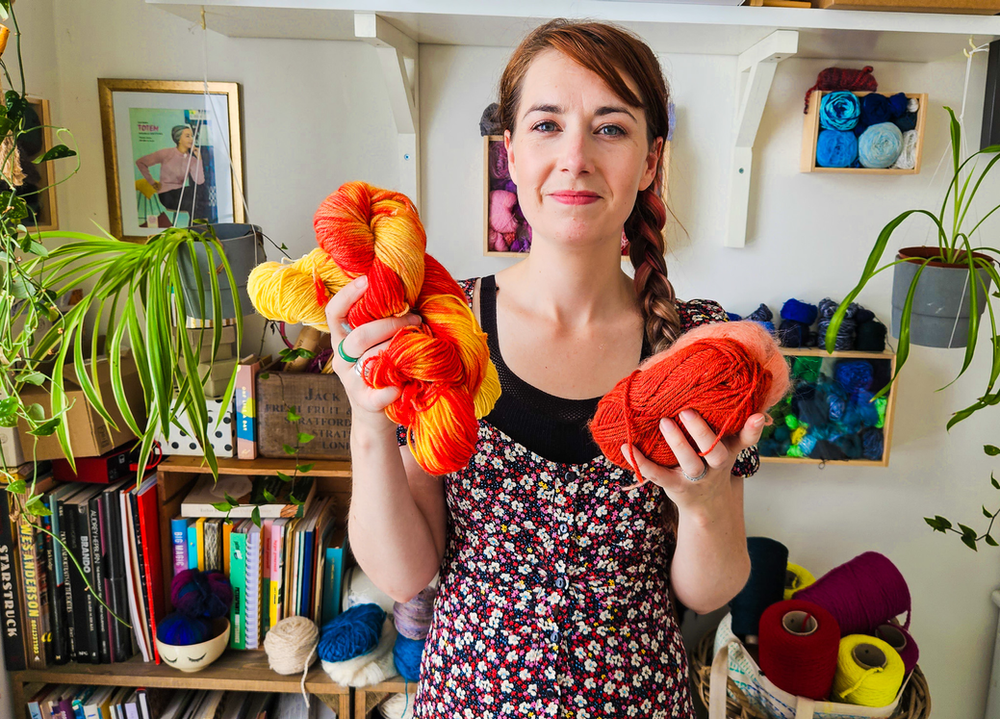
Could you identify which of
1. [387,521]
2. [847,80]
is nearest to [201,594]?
[387,521]

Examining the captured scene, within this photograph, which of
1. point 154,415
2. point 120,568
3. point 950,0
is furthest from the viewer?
point 120,568

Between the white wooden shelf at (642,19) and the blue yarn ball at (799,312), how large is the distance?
559 millimetres

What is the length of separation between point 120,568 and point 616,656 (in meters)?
1.11

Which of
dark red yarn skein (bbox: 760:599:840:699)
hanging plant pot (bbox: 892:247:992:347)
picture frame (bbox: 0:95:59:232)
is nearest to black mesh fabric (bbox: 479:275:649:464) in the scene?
hanging plant pot (bbox: 892:247:992:347)

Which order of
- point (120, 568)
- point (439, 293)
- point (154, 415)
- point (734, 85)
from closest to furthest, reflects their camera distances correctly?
point (439, 293) → point (154, 415) → point (120, 568) → point (734, 85)

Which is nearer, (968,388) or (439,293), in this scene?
(439,293)

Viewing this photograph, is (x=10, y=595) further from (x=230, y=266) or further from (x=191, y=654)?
(x=230, y=266)

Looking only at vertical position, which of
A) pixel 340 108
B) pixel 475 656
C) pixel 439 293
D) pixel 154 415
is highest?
pixel 340 108

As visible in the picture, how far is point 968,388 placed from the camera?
1.72 metres

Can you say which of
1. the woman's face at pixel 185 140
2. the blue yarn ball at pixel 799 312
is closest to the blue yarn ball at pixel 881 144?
the blue yarn ball at pixel 799 312

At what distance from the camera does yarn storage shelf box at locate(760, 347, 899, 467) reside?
156 centimetres

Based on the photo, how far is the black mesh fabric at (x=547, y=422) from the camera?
86 centimetres

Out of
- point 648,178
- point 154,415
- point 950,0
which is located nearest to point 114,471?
point 154,415

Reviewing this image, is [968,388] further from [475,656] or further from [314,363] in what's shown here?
[314,363]
